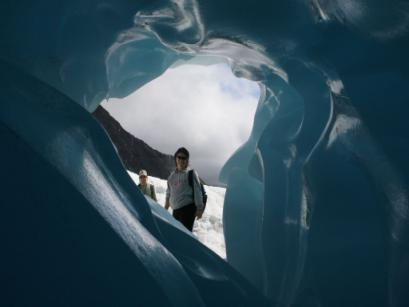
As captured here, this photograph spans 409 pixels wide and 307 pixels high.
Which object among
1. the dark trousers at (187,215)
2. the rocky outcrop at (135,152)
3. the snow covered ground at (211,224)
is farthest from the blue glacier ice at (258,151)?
the rocky outcrop at (135,152)

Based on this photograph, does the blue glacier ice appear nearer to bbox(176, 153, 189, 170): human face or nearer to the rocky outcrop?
bbox(176, 153, 189, 170): human face

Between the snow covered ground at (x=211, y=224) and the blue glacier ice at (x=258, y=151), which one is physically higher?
the blue glacier ice at (x=258, y=151)

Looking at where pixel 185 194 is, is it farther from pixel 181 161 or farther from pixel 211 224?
pixel 211 224

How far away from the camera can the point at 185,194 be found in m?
2.81

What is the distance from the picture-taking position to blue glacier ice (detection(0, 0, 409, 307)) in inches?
39.3

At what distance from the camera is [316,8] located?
5.52 feet

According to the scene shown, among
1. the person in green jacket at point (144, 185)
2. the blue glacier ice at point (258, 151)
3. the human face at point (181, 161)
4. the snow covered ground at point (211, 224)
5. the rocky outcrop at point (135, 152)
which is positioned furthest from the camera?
the rocky outcrop at point (135, 152)

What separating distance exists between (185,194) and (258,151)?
542 mm

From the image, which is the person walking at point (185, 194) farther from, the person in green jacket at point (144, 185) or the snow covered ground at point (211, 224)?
the snow covered ground at point (211, 224)

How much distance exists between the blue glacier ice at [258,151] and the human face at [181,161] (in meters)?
0.52

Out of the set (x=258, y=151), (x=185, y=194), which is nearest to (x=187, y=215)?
(x=185, y=194)

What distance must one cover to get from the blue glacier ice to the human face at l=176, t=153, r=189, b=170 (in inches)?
20.5

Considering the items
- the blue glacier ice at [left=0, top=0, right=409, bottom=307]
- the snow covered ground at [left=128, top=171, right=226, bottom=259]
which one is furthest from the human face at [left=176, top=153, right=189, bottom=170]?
the snow covered ground at [left=128, top=171, right=226, bottom=259]

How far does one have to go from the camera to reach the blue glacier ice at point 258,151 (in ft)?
3.28
